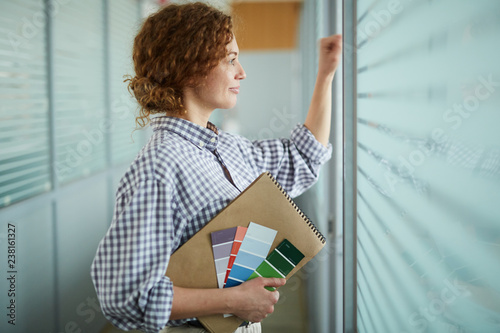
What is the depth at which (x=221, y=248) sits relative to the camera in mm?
954

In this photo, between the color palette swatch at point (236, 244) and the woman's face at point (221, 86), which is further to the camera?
the woman's face at point (221, 86)

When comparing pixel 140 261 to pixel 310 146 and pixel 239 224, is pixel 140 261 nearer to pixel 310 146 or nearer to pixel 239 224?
pixel 239 224

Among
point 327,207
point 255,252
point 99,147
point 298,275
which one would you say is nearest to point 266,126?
point 298,275

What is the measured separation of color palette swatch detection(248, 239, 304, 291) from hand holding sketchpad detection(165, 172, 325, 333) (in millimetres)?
13

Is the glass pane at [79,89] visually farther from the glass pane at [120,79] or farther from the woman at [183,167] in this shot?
the woman at [183,167]

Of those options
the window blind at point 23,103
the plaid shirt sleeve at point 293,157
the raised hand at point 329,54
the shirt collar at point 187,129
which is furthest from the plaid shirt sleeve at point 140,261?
the window blind at point 23,103

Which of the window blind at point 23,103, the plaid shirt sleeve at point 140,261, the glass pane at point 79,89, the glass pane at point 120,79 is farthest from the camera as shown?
the glass pane at point 120,79

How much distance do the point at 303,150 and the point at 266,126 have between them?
4.37 metres

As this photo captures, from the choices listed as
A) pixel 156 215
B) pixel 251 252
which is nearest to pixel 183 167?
pixel 156 215

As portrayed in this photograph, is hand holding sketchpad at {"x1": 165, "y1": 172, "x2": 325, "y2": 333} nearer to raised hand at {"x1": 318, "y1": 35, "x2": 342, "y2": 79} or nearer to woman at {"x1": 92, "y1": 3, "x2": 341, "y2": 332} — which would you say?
woman at {"x1": 92, "y1": 3, "x2": 341, "y2": 332}

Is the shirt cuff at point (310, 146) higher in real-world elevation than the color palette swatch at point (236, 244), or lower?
higher

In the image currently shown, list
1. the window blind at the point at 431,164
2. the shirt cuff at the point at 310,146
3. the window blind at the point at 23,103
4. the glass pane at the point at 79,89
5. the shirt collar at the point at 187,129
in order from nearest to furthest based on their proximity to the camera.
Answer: the window blind at the point at 431,164 < the shirt collar at the point at 187,129 < the shirt cuff at the point at 310,146 < the window blind at the point at 23,103 < the glass pane at the point at 79,89

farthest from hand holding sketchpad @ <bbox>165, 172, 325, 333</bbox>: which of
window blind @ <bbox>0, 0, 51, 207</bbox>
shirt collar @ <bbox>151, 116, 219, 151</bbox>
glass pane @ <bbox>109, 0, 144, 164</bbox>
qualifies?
glass pane @ <bbox>109, 0, 144, 164</bbox>

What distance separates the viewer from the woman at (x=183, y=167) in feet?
2.83
